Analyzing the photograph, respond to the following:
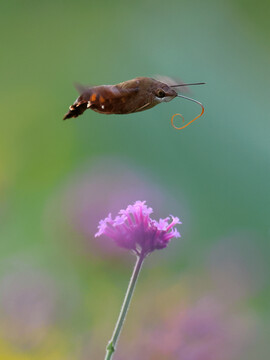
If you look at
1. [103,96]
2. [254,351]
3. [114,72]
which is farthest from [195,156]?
[103,96]

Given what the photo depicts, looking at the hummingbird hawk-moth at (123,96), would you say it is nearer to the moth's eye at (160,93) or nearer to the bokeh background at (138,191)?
the moth's eye at (160,93)

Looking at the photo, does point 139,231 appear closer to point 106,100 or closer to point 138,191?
point 106,100

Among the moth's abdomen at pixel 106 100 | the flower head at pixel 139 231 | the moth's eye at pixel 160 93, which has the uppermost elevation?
the moth's eye at pixel 160 93

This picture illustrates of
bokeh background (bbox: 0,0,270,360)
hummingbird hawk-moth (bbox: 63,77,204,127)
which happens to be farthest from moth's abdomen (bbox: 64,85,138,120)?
bokeh background (bbox: 0,0,270,360)

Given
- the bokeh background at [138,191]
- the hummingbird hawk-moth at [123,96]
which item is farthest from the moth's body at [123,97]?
the bokeh background at [138,191]

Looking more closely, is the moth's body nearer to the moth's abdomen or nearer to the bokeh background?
the moth's abdomen

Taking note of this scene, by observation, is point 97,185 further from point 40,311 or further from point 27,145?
point 40,311
